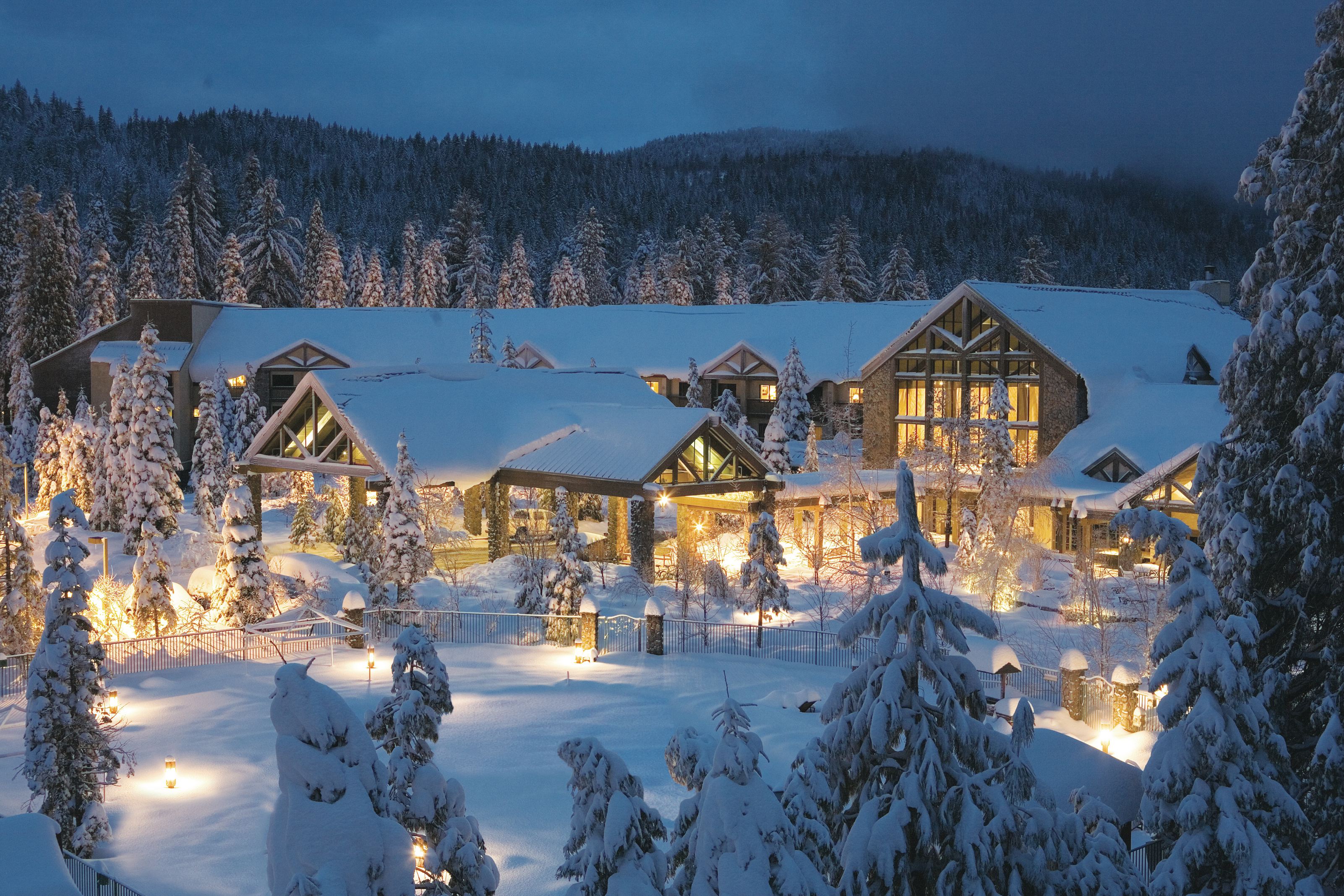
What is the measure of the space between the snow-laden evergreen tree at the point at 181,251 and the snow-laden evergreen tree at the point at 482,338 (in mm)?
23014

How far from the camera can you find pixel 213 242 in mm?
85250

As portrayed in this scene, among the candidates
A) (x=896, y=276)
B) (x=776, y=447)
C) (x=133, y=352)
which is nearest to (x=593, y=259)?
(x=896, y=276)

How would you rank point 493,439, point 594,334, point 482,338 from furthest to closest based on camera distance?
1. point 594,334
2. point 482,338
3. point 493,439

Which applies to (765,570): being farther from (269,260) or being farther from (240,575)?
(269,260)

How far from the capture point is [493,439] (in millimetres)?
37594

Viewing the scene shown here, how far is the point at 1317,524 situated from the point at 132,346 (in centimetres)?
5364

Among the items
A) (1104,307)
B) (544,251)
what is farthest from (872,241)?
(1104,307)

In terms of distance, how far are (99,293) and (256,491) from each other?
37244 millimetres

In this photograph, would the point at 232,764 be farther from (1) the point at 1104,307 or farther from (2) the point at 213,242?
(2) the point at 213,242

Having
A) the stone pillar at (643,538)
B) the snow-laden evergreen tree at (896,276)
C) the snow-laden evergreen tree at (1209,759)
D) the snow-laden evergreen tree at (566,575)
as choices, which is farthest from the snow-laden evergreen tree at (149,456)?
the snow-laden evergreen tree at (896,276)

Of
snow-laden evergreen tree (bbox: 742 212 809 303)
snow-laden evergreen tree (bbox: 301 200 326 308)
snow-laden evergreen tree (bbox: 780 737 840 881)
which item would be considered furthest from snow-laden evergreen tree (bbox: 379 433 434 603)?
snow-laden evergreen tree (bbox: 742 212 809 303)

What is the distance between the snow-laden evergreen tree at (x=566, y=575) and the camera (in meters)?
28.0

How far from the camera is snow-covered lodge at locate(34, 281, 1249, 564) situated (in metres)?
35.7

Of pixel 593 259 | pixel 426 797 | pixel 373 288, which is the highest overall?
pixel 593 259
